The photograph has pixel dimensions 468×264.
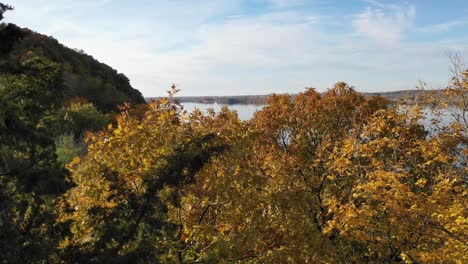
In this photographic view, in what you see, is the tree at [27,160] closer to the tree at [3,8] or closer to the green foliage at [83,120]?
the tree at [3,8]

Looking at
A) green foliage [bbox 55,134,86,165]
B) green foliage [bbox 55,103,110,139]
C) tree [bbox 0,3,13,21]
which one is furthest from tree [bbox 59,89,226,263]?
green foliage [bbox 55,103,110,139]

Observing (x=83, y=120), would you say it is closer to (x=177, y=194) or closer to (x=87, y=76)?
(x=87, y=76)

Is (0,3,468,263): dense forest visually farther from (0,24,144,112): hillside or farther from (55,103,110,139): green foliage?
(55,103,110,139): green foliage

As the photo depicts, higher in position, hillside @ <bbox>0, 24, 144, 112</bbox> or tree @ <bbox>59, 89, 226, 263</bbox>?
hillside @ <bbox>0, 24, 144, 112</bbox>

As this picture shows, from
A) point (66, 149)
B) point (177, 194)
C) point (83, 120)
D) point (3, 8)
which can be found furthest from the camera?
point (83, 120)

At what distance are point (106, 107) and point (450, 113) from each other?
5833 cm

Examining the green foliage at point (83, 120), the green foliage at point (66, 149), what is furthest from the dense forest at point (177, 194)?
the green foliage at point (83, 120)

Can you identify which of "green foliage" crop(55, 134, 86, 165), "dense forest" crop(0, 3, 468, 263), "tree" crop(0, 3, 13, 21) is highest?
"tree" crop(0, 3, 13, 21)

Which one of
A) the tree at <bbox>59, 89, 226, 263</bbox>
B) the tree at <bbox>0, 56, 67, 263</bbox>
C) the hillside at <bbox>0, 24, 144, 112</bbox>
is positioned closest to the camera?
the tree at <bbox>0, 56, 67, 263</bbox>

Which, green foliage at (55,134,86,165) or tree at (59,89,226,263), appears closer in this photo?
tree at (59,89,226,263)

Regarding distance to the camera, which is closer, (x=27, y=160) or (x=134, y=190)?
(x=27, y=160)

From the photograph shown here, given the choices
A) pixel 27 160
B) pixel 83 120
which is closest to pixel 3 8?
pixel 27 160

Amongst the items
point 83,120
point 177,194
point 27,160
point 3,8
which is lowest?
point 83,120

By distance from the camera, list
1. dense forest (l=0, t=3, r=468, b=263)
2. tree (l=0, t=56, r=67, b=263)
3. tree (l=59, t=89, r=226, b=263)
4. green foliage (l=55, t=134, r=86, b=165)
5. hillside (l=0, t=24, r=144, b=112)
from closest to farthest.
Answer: tree (l=0, t=56, r=67, b=263)
dense forest (l=0, t=3, r=468, b=263)
tree (l=59, t=89, r=226, b=263)
green foliage (l=55, t=134, r=86, b=165)
hillside (l=0, t=24, r=144, b=112)
